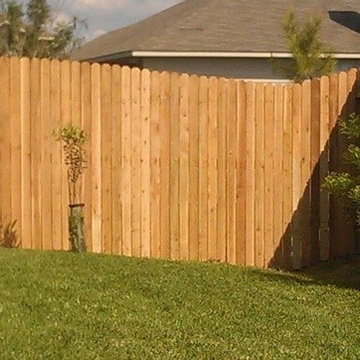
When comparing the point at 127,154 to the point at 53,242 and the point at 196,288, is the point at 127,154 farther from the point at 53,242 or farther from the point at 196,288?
the point at 196,288

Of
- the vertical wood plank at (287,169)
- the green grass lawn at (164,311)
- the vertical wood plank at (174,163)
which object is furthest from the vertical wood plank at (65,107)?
the vertical wood plank at (287,169)

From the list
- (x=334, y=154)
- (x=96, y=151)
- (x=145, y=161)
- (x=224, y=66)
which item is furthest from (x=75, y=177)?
(x=224, y=66)

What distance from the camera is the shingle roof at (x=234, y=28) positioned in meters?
17.8

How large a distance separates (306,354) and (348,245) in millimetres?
4687

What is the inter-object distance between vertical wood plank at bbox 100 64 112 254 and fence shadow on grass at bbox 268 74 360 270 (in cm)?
184

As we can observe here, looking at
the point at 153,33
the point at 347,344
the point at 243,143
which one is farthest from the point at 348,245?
the point at 153,33

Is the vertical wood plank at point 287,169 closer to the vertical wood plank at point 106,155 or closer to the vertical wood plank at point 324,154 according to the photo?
the vertical wood plank at point 324,154

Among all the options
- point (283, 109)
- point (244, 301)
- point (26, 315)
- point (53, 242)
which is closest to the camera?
point (26, 315)

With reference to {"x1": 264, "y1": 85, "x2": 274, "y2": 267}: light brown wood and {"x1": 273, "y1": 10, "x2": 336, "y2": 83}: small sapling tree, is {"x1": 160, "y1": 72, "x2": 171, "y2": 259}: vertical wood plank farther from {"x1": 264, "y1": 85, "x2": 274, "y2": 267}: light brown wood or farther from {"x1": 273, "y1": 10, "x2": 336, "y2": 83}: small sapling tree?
{"x1": 273, "y1": 10, "x2": 336, "y2": 83}: small sapling tree

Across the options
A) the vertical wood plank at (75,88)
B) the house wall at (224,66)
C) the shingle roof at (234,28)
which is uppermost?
the shingle roof at (234,28)

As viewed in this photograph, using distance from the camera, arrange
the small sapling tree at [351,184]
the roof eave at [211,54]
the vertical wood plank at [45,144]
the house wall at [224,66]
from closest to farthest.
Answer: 1. the small sapling tree at [351,184]
2. the vertical wood plank at [45,144]
3. the roof eave at [211,54]
4. the house wall at [224,66]

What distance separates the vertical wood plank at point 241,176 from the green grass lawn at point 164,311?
0.78 meters

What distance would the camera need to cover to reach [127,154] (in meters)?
9.89

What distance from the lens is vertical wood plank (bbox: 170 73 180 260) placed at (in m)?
10.0
